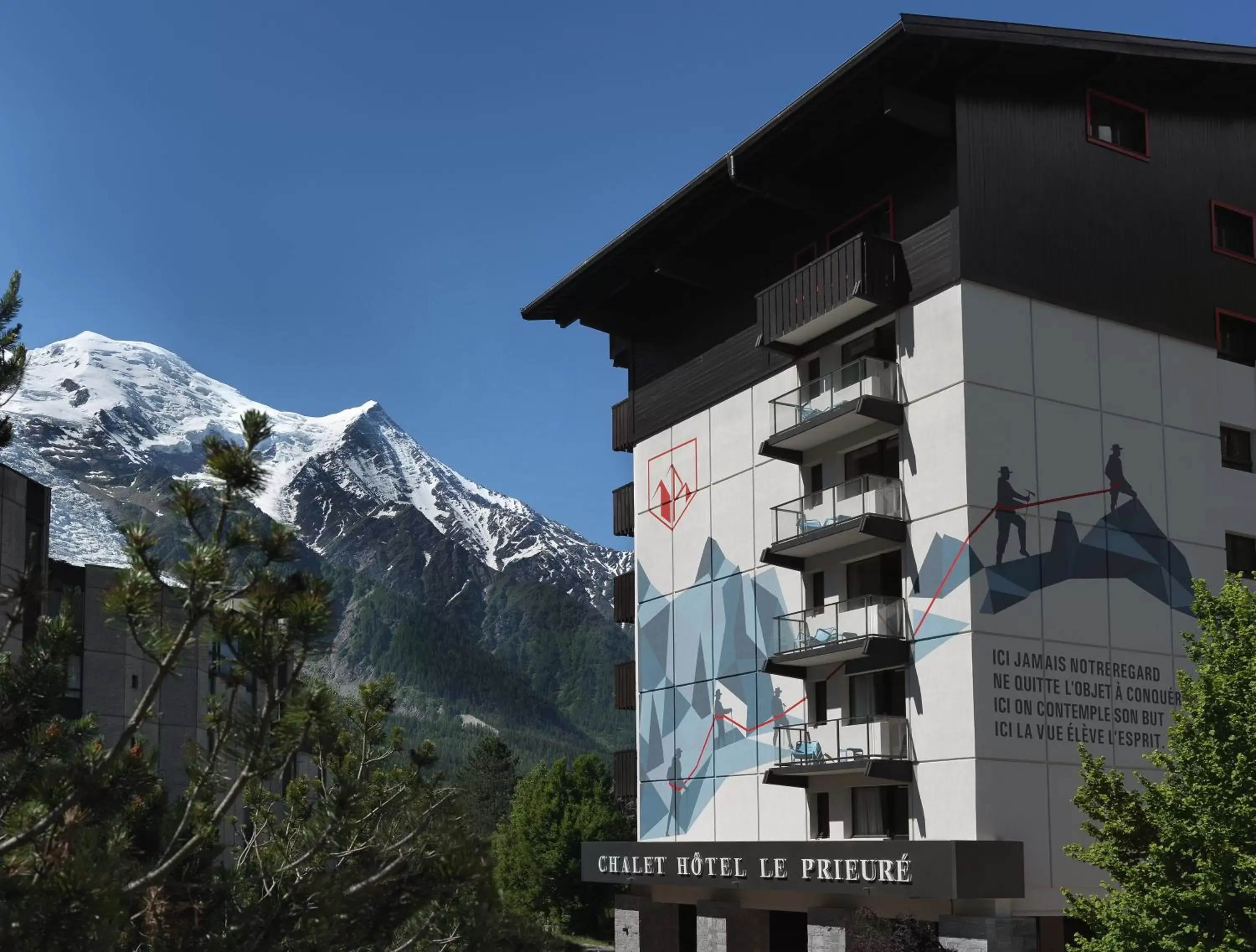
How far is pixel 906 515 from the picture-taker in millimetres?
36219

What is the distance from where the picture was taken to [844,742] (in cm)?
3684

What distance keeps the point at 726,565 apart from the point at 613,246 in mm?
10618

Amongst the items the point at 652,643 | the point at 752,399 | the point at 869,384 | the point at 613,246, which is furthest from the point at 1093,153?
the point at 652,643

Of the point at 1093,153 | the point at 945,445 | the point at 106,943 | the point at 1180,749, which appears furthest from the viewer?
the point at 1093,153

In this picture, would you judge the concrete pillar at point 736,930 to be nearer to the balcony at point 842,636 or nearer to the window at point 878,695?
the balcony at point 842,636

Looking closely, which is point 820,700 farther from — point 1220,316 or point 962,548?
point 1220,316

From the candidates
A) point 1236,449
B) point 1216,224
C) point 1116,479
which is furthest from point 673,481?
point 1216,224

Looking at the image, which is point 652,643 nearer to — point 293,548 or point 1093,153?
point 1093,153

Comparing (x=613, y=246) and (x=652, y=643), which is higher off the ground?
(x=613, y=246)

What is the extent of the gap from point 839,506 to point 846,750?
6.03 meters

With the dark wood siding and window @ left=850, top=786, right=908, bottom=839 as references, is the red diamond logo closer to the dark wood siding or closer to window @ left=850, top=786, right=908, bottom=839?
window @ left=850, top=786, right=908, bottom=839

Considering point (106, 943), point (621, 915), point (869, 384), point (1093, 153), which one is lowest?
point (621, 915)

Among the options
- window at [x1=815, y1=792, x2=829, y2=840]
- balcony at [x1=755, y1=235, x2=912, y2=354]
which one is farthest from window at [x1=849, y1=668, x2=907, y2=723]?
balcony at [x1=755, y1=235, x2=912, y2=354]

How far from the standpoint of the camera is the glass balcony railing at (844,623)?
1417 inches
